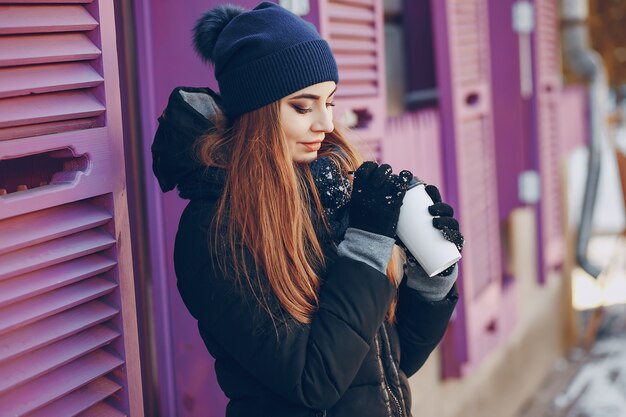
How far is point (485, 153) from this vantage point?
13.9ft

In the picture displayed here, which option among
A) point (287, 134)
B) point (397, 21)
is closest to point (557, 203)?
point (397, 21)

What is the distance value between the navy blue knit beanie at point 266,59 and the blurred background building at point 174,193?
260 mm

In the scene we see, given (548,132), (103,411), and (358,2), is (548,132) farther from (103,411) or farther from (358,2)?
(103,411)

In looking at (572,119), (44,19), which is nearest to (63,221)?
(44,19)

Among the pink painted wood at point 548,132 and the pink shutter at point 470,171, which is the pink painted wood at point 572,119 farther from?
the pink shutter at point 470,171

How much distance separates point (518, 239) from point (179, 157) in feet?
11.5

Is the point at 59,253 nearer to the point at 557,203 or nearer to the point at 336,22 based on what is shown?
the point at 336,22

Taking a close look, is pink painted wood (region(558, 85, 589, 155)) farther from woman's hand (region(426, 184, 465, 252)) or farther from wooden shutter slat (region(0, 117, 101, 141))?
wooden shutter slat (region(0, 117, 101, 141))

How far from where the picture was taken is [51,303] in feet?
5.44

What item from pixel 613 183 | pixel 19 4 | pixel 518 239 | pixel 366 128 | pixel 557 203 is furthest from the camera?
pixel 613 183

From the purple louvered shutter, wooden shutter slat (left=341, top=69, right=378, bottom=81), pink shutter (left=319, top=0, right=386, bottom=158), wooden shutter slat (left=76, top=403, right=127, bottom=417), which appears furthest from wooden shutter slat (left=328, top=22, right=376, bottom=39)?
the purple louvered shutter

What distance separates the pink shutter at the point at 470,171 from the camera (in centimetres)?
375

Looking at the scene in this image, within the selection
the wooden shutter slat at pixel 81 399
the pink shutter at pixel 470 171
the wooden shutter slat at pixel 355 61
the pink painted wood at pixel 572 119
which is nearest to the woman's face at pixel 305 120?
the wooden shutter slat at pixel 81 399

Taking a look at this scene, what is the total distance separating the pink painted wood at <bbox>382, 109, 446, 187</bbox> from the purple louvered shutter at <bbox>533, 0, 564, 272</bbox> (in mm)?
1425
